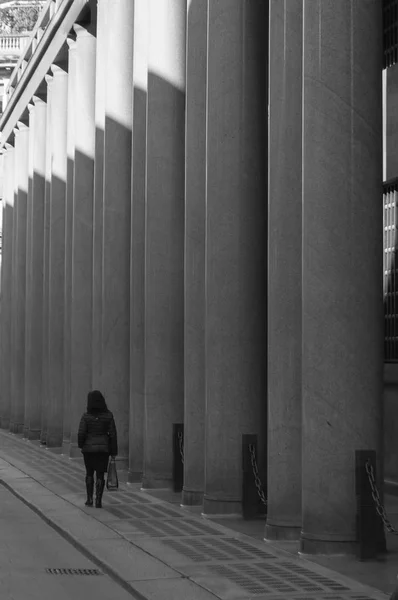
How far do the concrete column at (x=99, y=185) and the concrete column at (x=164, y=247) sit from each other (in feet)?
18.8

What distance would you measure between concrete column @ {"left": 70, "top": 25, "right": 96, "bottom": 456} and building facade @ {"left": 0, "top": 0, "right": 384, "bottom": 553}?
7 cm

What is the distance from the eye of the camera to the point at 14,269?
46.2 metres

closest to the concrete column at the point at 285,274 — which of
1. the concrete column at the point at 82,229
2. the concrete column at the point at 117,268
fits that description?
the concrete column at the point at 117,268

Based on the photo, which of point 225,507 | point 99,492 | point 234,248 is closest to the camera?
point 225,507

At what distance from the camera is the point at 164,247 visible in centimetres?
2192

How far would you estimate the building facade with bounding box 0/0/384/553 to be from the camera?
13578mm

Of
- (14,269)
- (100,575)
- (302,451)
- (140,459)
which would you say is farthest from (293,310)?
(14,269)

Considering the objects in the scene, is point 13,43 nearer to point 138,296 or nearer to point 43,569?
point 138,296

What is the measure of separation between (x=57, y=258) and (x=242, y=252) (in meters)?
18.8

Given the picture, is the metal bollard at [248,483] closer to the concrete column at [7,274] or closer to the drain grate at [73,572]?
the drain grate at [73,572]

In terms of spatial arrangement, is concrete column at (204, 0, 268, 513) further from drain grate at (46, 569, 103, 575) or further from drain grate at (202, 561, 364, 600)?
drain grate at (46, 569, 103, 575)

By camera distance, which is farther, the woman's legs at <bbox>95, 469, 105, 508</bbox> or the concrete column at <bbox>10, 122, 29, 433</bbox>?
the concrete column at <bbox>10, 122, 29, 433</bbox>

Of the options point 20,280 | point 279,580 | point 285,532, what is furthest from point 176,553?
point 20,280

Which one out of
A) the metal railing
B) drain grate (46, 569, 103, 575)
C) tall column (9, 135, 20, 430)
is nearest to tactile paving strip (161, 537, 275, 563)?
drain grate (46, 569, 103, 575)
